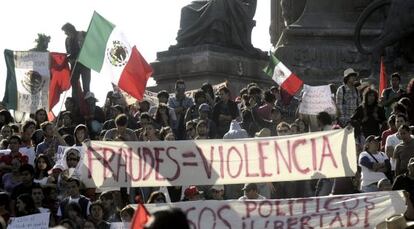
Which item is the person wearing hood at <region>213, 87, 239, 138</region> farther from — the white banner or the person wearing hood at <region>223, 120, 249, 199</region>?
the white banner

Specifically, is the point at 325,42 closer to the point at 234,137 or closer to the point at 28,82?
the point at 28,82

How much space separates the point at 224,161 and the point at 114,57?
16.9ft

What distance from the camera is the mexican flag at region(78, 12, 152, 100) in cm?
1778

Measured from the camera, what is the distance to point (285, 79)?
68.8 ft

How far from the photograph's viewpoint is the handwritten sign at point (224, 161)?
13359mm

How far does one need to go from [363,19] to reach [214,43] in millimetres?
3160

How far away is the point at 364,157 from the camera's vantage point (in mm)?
15578

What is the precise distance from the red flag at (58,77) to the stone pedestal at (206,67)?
526 cm

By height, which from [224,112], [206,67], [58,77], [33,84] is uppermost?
[206,67]

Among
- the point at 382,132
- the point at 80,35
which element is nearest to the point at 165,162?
the point at 382,132

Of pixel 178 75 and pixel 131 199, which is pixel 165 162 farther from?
pixel 178 75

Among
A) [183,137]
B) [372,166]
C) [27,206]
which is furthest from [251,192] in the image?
[183,137]

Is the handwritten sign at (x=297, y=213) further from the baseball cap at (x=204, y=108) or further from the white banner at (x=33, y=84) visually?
the white banner at (x=33, y=84)

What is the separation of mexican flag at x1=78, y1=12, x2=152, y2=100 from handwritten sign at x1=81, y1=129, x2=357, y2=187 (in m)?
4.29
